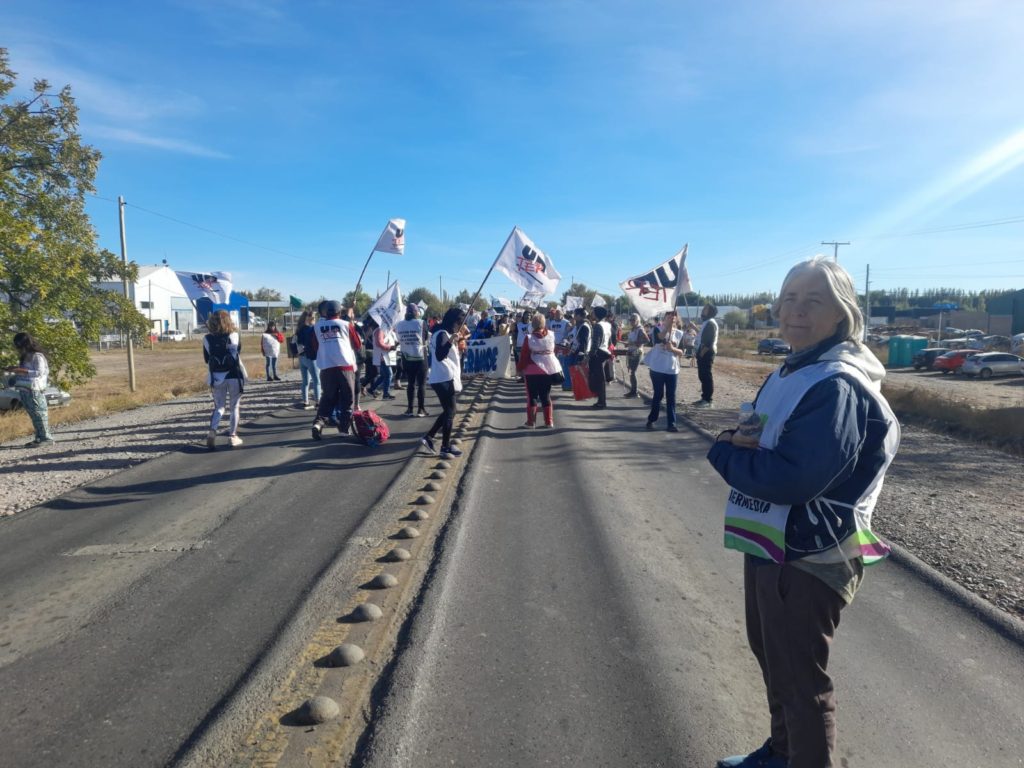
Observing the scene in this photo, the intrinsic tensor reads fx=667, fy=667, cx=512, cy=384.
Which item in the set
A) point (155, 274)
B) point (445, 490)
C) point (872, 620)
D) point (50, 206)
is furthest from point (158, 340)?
point (872, 620)

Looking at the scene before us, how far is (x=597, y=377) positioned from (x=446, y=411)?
514 centimetres

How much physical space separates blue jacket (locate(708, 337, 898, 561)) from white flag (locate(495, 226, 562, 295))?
8.63m

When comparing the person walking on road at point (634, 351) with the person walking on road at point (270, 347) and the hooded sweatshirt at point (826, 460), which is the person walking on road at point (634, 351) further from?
the hooded sweatshirt at point (826, 460)

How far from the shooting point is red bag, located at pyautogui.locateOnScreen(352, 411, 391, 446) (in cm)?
873

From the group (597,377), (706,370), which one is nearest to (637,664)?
(597,377)

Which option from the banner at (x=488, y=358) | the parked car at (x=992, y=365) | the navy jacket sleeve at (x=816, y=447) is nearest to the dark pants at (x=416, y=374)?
the banner at (x=488, y=358)

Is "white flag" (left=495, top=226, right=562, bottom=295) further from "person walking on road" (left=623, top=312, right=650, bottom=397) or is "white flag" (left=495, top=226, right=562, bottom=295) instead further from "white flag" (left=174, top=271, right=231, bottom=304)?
"white flag" (left=174, top=271, right=231, bottom=304)

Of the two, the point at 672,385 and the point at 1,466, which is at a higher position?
the point at 672,385

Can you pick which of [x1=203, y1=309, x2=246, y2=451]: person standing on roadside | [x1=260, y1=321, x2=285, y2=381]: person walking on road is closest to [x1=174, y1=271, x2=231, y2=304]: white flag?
[x1=260, y1=321, x2=285, y2=381]: person walking on road

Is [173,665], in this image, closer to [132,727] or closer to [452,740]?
[132,727]

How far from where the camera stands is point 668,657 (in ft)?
11.1

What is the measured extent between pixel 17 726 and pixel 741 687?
3.19 metres

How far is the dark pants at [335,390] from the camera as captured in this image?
916 centimetres

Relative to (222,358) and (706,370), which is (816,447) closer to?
(222,358)
